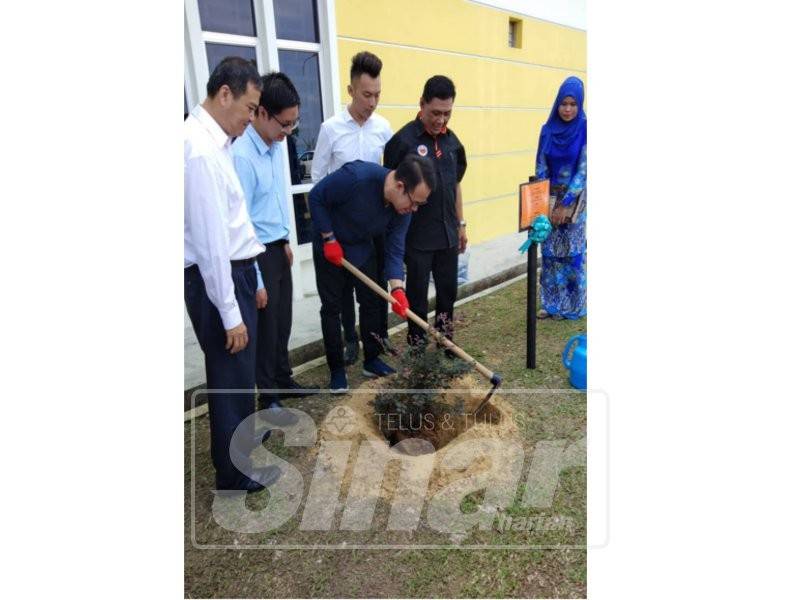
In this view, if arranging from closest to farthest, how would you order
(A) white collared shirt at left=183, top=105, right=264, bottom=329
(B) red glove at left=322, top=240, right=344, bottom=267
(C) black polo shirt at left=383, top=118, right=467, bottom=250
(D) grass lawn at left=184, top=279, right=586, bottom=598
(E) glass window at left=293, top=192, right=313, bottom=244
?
(A) white collared shirt at left=183, top=105, right=264, bottom=329 → (D) grass lawn at left=184, top=279, right=586, bottom=598 → (B) red glove at left=322, top=240, right=344, bottom=267 → (C) black polo shirt at left=383, top=118, right=467, bottom=250 → (E) glass window at left=293, top=192, right=313, bottom=244

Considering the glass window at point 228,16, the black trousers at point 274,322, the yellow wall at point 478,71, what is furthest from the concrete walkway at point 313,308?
the glass window at point 228,16

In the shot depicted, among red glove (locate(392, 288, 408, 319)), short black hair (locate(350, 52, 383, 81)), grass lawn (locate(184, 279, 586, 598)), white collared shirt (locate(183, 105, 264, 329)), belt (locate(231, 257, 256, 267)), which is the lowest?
grass lawn (locate(184, 279, 586, 598))

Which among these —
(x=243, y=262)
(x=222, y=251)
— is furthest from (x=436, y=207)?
(x=222, y=251)

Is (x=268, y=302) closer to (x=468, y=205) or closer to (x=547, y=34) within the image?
(x=468, y=205)

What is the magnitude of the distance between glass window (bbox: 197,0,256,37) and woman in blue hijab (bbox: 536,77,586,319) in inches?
98.4

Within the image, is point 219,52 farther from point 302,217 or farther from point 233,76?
point 233,76

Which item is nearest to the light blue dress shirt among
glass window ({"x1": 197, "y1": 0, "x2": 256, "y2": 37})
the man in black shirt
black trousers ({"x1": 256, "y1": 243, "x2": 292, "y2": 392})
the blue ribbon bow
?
black trousers ({"x1": 256, "y1": 243, "x2": 292, "y2": 392})

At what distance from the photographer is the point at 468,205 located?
702 centimetres

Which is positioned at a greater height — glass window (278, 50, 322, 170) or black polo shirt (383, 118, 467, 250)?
glass window (278, 50, 322, 170)

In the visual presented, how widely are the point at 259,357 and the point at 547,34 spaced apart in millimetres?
6965

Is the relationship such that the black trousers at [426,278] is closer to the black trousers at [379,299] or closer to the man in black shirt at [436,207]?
the man in black shirt at [436,207]

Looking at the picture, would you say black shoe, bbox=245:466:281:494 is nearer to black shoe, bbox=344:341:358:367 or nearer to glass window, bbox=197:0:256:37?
black shoe, bbox=344:341:358:367

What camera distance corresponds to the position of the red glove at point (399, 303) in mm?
3262

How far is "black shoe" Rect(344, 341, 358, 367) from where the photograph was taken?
4.04 m
